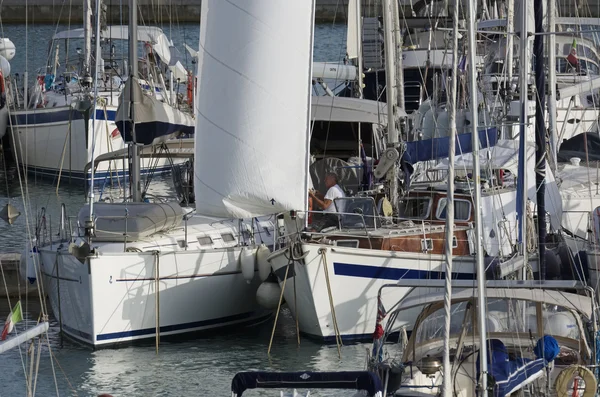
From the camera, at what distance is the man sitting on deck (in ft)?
68.5

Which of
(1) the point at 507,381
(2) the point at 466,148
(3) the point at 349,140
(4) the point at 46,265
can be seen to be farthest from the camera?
(3) the point at 349,140

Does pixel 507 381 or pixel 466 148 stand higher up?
pixel 466 148

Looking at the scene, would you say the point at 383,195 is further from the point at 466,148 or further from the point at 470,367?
the point at 470,367

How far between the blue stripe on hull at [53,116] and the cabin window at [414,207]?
17891 mm

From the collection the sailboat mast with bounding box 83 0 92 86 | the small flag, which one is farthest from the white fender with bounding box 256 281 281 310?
the sailboat mast with bounding box 83 0 92 86

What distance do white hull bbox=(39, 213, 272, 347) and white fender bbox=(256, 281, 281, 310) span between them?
1.59 feet

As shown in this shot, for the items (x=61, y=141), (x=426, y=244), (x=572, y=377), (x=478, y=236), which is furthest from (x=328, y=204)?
(x=61, y=141)

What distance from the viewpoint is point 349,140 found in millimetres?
26734

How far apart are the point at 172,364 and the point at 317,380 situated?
21.8ft

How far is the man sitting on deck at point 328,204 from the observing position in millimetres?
20891

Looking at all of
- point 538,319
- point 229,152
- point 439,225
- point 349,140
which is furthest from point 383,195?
point 538,319

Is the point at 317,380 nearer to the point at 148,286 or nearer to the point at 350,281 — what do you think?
the point at 350,281

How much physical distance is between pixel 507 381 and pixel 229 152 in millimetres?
7404

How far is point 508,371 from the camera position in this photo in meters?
13.7
